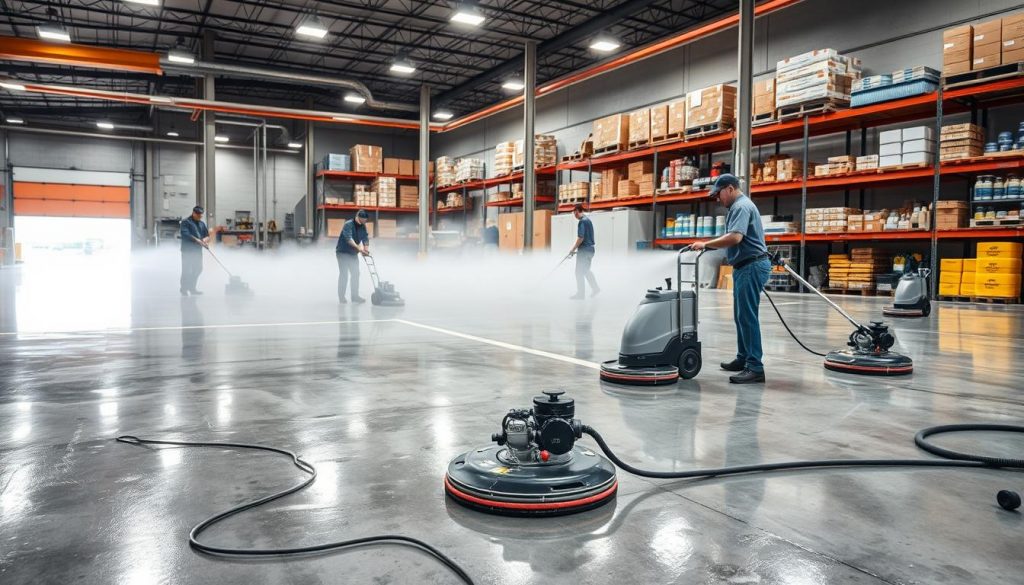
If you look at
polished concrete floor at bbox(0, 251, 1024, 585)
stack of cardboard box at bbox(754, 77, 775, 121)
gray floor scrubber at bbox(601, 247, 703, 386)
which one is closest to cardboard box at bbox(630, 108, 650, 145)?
stack of cardboard box at bbox(754, 77, 775, 121)

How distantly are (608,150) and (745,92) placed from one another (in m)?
6.57

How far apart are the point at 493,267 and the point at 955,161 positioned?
13.7 meters

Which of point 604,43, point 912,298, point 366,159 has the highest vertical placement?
point 604,43

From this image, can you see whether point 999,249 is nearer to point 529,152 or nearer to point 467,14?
point 529,152

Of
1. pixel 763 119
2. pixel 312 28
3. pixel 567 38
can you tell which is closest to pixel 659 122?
pixel 763 119

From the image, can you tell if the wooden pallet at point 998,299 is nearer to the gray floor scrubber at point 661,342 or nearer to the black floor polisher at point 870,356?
the black floor polisher at point 870,356

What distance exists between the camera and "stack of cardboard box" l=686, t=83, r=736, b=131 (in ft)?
53.1

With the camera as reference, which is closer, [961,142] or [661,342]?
[661,342]

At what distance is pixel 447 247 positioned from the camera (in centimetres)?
2495

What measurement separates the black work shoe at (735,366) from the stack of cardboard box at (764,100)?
12.0m

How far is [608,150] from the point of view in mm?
20156

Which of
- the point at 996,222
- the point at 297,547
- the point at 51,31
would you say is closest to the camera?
the point at 297,547

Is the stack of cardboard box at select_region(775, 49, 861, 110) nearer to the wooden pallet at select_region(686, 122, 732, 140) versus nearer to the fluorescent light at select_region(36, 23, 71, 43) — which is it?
the wooden pallet at select_region(686, 122, 732, 140)

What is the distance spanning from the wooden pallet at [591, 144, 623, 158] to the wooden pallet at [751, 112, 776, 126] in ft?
15.1
